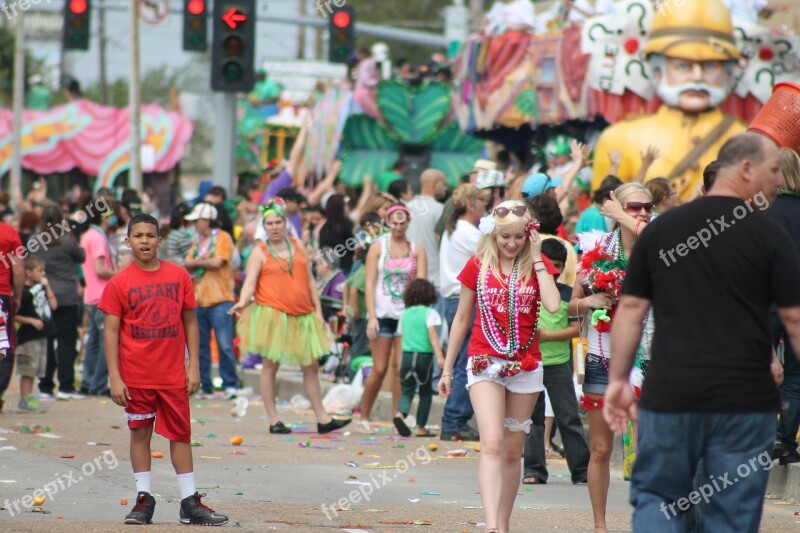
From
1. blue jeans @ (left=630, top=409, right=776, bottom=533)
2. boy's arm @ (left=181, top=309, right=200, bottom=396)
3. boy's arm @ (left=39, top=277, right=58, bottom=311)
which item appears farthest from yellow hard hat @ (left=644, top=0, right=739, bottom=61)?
blue jeans @ (left=630, top=409, right=776, bottom=533)

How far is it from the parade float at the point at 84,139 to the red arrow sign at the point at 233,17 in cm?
2173

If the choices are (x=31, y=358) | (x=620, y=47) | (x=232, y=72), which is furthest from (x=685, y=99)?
(x=31, y=358)

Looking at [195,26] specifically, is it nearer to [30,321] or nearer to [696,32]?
[30,321]

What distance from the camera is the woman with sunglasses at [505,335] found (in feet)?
24.3

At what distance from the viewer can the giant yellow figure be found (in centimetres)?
1697

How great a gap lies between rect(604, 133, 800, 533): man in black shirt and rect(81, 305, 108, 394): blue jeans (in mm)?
10670

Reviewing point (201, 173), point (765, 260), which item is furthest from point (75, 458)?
point (201, 173)

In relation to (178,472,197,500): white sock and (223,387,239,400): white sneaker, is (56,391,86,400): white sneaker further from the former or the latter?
(178,472,197,500): white sock

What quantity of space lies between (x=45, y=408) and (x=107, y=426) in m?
1.67

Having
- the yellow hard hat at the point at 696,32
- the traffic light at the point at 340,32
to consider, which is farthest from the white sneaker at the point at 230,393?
the yellow hard hat at the point at 696,32

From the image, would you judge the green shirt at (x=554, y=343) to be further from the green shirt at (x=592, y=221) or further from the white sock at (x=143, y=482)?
the white sock at (x=143, y=482)

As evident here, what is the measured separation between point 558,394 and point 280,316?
331 cm

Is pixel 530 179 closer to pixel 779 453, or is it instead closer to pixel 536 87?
pixel 779 453

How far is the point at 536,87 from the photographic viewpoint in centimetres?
2131
